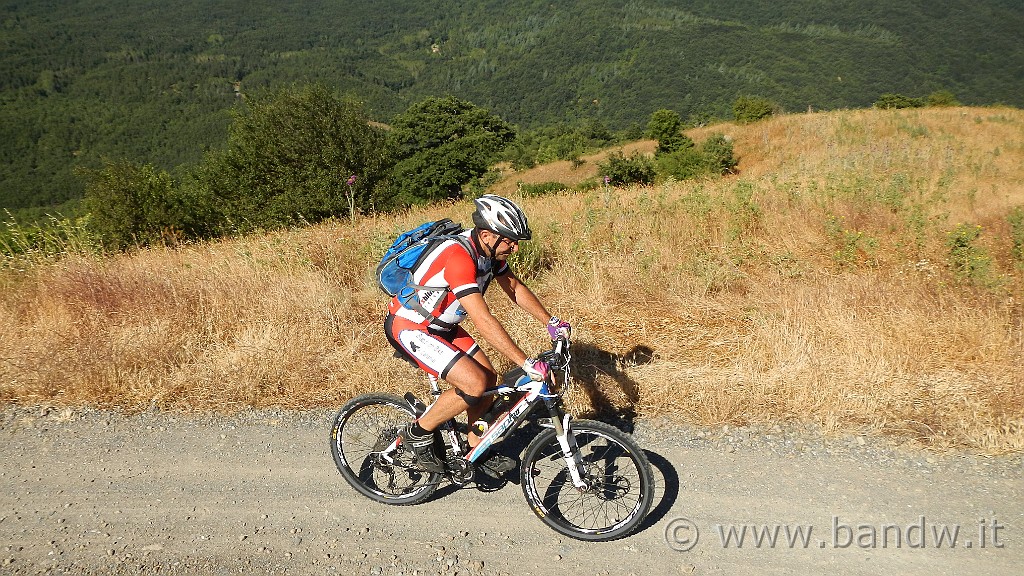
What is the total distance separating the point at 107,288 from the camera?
6738 millimetres

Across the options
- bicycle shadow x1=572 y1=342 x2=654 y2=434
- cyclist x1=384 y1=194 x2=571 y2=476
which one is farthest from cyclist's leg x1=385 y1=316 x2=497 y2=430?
bicycle shadow x1=572 y1=342 x2=654 y2=434

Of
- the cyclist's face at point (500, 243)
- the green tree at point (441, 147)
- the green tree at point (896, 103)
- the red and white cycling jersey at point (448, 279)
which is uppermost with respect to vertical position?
the cyclist's face at point (500, 243)

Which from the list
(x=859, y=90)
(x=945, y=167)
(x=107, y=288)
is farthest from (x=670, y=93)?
(x=107, y=288)

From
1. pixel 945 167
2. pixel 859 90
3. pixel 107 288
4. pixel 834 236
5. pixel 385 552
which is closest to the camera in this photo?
pixel 385 552

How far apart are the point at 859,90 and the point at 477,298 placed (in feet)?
588

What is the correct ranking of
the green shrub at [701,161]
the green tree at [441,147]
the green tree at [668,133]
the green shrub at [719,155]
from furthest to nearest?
the green tree at [441,147], the green tree at [668,133], the green shrub at [701,161], the green shrub at [719,155]

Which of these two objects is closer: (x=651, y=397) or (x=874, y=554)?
(x=874, y=554)

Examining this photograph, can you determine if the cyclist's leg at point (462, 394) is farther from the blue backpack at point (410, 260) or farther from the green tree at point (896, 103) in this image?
the green tree at point (896, 103)

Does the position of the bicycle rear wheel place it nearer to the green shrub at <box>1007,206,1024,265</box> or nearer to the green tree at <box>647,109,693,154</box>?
the green shrub at <box>1007,206,1024,265</box>

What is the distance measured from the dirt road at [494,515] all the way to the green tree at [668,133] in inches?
1058

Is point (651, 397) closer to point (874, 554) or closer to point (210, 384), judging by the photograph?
point (874, 554)

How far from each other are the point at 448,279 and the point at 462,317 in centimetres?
47

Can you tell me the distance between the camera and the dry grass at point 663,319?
4.63 m

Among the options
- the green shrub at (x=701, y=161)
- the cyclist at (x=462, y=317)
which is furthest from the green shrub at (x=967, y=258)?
the green shrub at (x=701, y=161)
